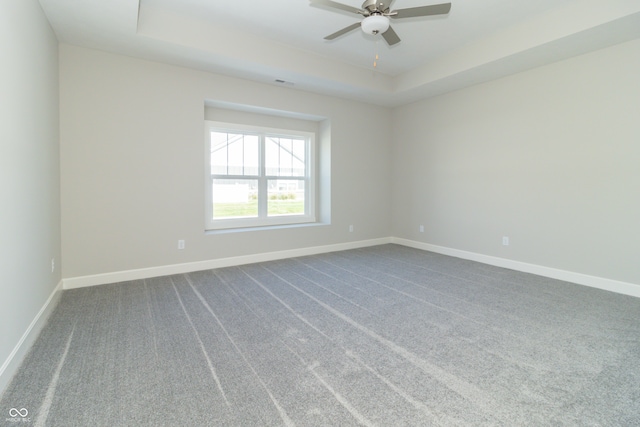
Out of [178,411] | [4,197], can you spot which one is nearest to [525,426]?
[178,411]

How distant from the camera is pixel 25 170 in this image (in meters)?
2.14

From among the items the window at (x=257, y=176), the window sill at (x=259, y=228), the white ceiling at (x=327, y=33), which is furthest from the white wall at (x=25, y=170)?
the window at (x=257, y=176)

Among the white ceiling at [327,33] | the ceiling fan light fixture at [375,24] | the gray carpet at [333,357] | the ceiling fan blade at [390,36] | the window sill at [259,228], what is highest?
the white ceiling at [327,33]

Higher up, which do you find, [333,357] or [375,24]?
[375,24]

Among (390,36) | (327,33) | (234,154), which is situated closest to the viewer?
(390,36)

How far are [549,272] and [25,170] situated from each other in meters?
5.39

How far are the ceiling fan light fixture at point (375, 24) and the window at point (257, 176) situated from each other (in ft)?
8.95

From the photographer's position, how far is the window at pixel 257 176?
4629 mm

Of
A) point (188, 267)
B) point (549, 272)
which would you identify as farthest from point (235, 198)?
point (549, 272)

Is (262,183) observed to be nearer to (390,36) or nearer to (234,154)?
(234,154)

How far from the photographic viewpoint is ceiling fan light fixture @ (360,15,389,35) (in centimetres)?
246

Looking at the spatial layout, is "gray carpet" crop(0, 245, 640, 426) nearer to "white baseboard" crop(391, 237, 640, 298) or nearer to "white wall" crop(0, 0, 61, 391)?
"white baseboard" crop(391, 237, 640, 298)

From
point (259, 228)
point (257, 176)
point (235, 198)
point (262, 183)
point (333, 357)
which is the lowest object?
point (333, 357)

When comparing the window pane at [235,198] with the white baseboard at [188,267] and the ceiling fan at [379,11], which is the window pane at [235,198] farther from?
the ceiling fan at [379,11]
